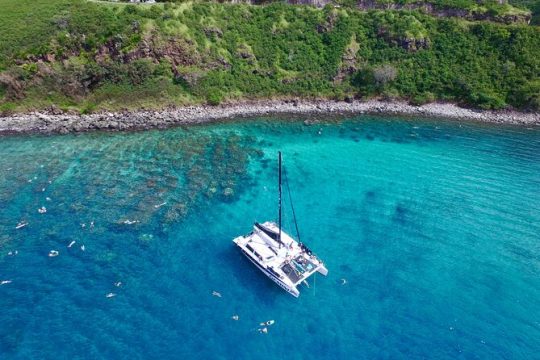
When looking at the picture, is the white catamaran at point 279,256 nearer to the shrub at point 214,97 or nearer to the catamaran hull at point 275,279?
the catamaran hull at point 275,279

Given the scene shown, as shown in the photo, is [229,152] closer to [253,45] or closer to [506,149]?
[253,45]

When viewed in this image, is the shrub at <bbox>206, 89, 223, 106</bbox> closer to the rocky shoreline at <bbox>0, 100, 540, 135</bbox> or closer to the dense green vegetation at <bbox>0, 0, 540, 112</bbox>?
the dense green vegetation at <bbox>0, 0, 540, 112</bbox>

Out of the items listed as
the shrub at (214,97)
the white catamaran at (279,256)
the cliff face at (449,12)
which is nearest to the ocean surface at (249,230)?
the white catamaran at (279,256)

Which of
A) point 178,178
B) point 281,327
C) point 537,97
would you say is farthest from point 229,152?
point 537,97

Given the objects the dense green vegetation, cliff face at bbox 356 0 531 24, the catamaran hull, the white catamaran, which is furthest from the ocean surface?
cliff face at bbox 356 0 531 24

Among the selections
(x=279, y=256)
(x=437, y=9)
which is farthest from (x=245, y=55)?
(x=279, y=256)

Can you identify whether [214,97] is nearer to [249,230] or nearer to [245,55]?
[245,55]
